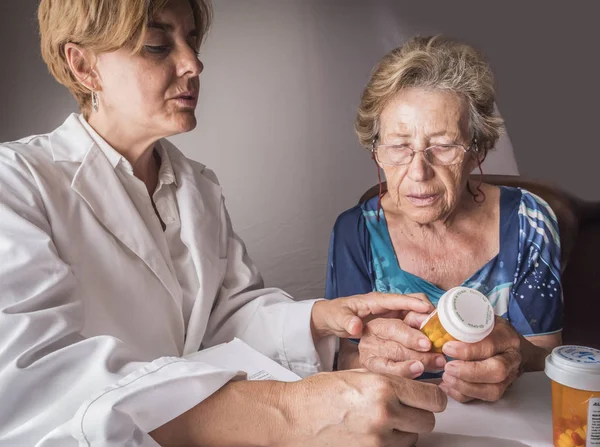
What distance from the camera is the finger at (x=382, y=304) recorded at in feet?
4.59

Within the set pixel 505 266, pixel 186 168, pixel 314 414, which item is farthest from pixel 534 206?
pixel 314 414

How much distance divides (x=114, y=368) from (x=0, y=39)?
215cm

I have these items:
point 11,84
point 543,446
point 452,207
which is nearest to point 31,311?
point 543,446

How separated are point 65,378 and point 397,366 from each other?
2.15 feet

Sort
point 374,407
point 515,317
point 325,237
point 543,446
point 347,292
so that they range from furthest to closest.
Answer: point 325,237 → point 347,292 → point 515,317 → point 543,446 → point 374,407

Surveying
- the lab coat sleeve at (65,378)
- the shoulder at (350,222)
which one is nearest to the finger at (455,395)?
Result: the lab coat sleeve at (65,378)

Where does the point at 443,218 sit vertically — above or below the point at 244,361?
above

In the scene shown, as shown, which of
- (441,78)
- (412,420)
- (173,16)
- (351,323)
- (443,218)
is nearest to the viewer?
(412,420)

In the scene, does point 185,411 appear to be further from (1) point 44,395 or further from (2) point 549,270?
(2) point 549,270

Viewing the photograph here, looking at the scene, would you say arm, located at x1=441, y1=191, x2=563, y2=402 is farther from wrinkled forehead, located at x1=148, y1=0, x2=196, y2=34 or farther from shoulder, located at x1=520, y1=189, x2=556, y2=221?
wrinkled forehead, located at x1=148, y1=0, x2=196, y2=34

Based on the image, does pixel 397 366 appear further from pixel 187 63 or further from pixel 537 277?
pixel 187 63

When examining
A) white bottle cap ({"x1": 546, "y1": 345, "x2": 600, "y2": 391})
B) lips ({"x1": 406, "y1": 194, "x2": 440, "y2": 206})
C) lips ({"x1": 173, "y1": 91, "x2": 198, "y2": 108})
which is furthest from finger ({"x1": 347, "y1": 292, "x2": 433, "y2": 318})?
lips ({"x1": 173, "y1": 91, "x2": 198, "y2": 108})

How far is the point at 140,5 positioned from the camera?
1.44m

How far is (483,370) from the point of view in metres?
1.29
